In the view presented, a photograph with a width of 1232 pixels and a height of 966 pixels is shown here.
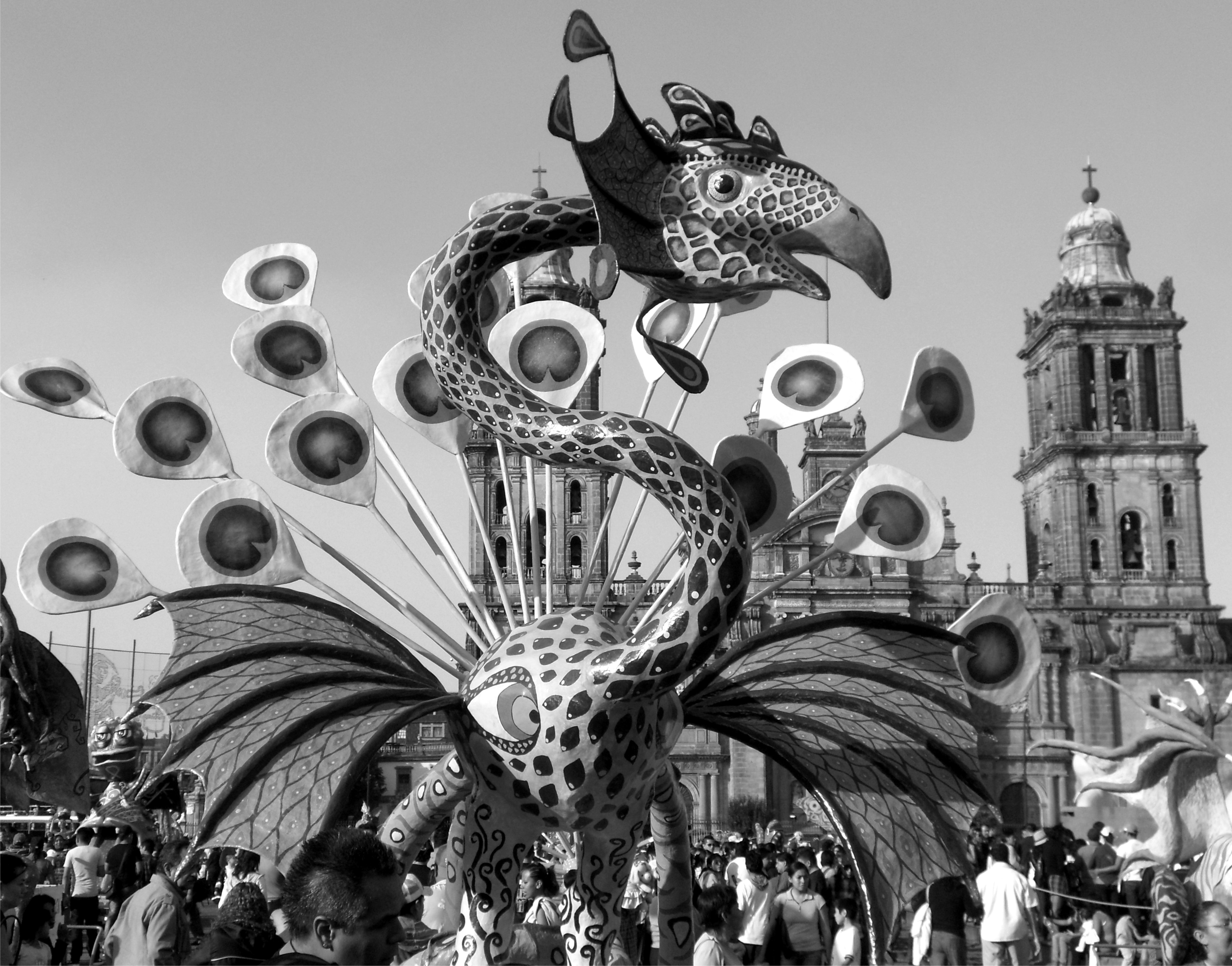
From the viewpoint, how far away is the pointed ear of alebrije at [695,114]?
5.09 m

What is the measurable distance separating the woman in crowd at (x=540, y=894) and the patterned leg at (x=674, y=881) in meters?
0.80

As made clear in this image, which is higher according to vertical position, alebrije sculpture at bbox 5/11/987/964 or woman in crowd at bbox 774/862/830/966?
alebrije sculpture at bbox 5/11/987/964

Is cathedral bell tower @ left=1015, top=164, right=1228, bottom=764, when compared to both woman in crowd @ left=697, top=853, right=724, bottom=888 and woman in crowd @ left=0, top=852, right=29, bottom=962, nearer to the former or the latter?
woman in crowd @ left=697, top=853, right=724, bottom=888

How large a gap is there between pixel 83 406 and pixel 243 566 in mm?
1423

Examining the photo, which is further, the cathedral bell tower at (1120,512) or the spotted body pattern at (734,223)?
the cathedral bell tower at (1120,512)

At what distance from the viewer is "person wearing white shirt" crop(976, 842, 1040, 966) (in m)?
8.32

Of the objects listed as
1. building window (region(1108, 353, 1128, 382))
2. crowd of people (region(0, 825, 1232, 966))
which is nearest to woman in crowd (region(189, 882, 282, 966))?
crowd of people (region(0, 825, 1232, 966))

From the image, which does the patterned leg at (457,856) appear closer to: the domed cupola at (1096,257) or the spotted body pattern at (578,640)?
the spotted body pattern at (578,640)

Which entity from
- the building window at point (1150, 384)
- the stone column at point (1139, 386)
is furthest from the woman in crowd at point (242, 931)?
the building window at point (1150, 384)

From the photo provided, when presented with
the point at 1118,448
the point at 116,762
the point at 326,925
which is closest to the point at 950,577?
the point at 1118,448

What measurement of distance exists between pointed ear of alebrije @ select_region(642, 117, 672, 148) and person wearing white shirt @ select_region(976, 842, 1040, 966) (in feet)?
16.1

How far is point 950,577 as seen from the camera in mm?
43656

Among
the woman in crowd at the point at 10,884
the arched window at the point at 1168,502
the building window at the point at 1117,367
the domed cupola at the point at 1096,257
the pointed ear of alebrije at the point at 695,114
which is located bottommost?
the woman in crowd at the point at 10,884

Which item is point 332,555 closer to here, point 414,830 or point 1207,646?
point 414,830
